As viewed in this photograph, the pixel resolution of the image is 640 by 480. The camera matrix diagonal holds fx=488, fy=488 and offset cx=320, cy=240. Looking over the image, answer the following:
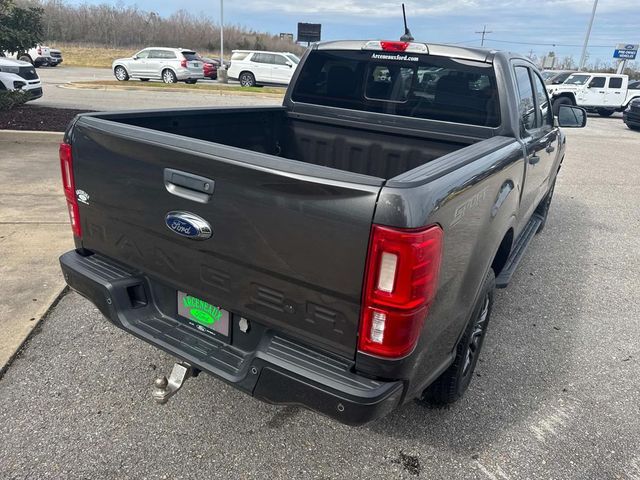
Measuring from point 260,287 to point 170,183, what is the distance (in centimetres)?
61

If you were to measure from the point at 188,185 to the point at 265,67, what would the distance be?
25093 millimetres

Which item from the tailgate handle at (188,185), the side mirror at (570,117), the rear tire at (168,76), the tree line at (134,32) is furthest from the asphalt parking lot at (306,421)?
the tree line at (134,32)

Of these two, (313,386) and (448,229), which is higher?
(448,229)

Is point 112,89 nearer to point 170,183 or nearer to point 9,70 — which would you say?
point 9,70

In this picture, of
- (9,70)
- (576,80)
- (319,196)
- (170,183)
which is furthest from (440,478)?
(576,80)

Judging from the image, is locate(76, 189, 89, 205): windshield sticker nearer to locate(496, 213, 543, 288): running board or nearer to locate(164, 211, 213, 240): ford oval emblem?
locate(164, 211, 213, 240): ford oval emblem

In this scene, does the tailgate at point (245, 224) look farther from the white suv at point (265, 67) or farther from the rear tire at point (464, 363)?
the white suv at point (265, 67)

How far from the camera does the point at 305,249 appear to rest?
1.83 metres

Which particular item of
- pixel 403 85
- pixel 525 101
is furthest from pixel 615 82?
pixel 403 85

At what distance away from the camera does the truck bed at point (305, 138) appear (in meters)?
3.24

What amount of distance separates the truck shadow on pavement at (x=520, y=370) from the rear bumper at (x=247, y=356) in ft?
2.88

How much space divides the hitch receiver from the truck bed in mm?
1482

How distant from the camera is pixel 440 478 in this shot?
238 cm

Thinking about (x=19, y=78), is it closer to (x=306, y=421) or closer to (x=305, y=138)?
(x=305, y=138)
